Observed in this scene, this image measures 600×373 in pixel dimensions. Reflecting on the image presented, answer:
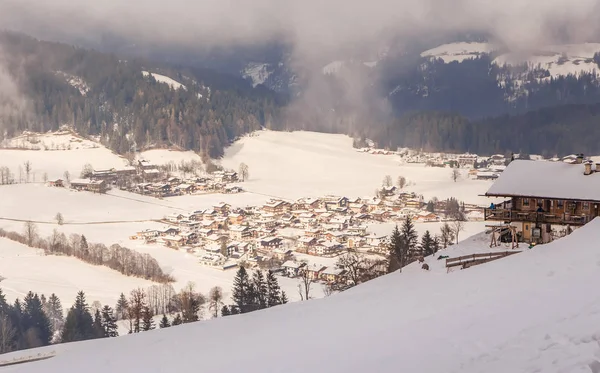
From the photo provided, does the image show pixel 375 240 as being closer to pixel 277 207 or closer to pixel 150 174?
pixel 277 207

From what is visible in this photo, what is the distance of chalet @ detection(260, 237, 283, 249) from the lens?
60831mm

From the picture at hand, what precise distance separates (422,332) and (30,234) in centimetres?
6362

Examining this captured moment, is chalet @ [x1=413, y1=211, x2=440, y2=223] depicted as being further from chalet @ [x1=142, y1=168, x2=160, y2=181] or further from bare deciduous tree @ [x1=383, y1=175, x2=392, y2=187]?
chalet @ [x1=142, y1=168, x2=160, y2=181]

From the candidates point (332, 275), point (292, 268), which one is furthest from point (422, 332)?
point (292, 268)

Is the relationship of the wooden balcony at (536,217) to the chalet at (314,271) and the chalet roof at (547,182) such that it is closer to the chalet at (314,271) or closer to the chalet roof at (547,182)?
the chalet roof at (547,182)

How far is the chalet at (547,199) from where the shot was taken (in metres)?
23.9

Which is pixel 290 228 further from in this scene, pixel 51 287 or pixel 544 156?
pixel 544 156

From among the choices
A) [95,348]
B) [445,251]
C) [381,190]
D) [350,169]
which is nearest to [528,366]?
[95,348]

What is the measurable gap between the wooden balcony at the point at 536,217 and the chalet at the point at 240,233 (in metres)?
44.4

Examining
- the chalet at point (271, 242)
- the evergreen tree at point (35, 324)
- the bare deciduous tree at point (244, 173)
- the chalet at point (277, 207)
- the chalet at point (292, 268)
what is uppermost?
the bare deciduous tree at point (244, 173)

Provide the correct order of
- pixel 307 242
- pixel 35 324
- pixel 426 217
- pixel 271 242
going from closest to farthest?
pixel 35 324 → pixel 307 242 → pixel 271 242 → pixel 426 217

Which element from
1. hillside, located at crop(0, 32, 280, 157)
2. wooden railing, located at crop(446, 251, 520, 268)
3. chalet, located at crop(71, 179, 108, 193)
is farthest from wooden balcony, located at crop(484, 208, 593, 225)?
hillside, located at crop(0, 32, 280, 157)

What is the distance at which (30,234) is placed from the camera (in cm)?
6397

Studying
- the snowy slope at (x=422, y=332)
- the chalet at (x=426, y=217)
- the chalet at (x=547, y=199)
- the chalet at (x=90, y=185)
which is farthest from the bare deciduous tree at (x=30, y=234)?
the chalet at (x=547, y=199)
